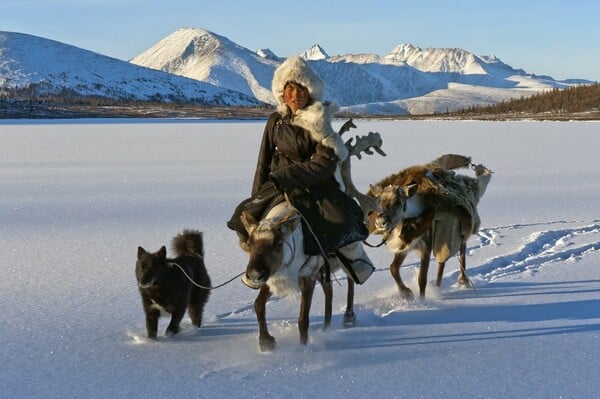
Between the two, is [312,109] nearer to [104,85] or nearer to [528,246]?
[528,246]

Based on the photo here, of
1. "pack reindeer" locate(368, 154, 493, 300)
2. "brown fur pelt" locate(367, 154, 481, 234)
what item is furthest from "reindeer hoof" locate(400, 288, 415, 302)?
"brown fur pelt" locate(367, 154, 481, 234)

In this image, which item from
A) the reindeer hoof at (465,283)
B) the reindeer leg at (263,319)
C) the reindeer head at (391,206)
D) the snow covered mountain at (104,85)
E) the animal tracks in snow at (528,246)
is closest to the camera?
the reindeer leg at (263,319)

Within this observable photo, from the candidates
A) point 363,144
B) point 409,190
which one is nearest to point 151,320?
point 363,144

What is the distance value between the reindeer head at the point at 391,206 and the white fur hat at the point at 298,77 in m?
1.32

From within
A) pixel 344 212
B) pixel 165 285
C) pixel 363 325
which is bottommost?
pixel 363 325

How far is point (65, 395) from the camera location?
4.05 meters

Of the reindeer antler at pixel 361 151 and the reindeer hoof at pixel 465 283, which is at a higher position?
the reindeer antler at pixel 361 151

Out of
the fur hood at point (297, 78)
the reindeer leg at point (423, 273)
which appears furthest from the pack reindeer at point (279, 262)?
the reindeer leg at point (423, 273)

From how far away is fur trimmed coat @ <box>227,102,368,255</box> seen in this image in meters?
4.70

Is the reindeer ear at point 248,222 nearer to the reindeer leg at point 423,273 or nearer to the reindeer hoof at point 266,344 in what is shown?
the reindeer hoof at point 266,344

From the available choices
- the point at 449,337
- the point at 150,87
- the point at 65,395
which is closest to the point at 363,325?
the point at 449,337

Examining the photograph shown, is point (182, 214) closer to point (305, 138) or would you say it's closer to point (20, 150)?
point (305, 138)

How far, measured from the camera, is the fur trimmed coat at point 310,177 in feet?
15.4

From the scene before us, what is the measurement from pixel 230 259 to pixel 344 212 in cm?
328
